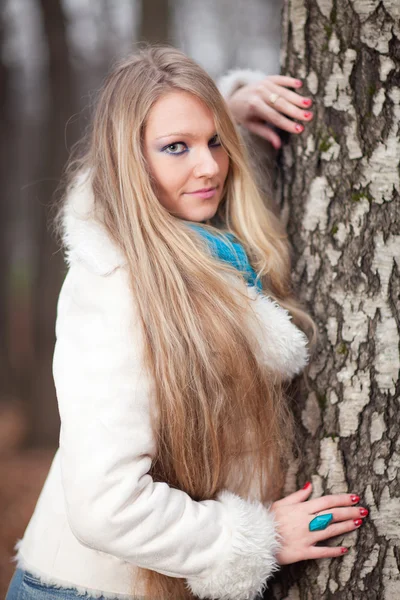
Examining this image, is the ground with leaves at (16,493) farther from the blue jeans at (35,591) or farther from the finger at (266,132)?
the finger at (266,132)

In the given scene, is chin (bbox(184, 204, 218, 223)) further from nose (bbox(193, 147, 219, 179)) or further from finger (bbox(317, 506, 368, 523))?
finger (bbox(317, 506, 368, 523))

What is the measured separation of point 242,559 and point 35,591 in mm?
716

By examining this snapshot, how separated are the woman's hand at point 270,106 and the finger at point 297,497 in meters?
1.29

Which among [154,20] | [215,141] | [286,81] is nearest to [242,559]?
[215,141]

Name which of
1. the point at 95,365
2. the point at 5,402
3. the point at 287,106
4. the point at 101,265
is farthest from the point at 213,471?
the point at 5,402

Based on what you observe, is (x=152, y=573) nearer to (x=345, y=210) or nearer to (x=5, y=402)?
(x=345, y=210)

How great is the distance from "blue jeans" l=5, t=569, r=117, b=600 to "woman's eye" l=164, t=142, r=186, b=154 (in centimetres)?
145

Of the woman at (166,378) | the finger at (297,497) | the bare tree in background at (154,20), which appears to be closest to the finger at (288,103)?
the woman at (166,378)

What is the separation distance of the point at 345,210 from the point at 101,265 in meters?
0.89

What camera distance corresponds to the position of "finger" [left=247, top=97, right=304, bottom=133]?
212cm

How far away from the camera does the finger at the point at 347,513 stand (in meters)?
1.84

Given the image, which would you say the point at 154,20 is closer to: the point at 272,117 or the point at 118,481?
the point at 272,117

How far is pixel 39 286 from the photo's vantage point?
676cm

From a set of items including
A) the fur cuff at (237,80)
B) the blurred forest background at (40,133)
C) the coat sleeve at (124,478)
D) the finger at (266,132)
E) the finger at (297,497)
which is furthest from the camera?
the blurred forest background at (40,133)
